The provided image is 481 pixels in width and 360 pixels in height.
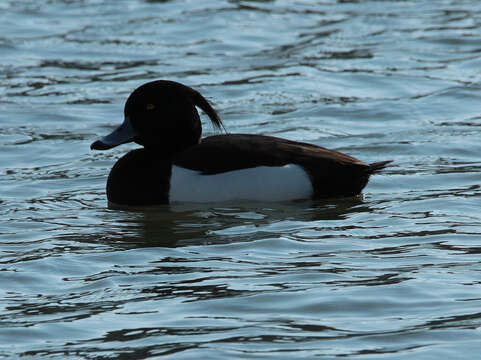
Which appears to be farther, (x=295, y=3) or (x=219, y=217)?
(x=295, y=3)

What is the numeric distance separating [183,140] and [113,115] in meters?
2.81

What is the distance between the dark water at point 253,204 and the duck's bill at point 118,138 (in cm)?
38

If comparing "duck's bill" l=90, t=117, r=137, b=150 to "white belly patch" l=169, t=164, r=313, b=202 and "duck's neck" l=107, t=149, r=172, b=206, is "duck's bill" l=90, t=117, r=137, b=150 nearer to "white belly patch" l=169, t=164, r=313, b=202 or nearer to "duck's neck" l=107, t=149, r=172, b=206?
"duck's neck" l=107, t=149, r=172, b=206

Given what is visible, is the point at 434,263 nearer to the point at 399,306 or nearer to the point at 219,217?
the point at 399,306

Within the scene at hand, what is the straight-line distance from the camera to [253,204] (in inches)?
Answer: 280

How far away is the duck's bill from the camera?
7367 mm

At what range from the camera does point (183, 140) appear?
7.40m

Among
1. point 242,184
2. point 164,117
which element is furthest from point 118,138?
point 242,184

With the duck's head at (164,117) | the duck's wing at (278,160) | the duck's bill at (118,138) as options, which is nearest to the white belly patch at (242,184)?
the duck's wing at (278,160)

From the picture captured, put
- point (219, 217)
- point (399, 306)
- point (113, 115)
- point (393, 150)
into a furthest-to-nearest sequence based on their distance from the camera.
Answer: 1. point (113, 115)
2. point (393, 150)
3. point (219, 217)
4. point (399, 306)

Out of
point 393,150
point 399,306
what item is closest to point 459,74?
point 393,150

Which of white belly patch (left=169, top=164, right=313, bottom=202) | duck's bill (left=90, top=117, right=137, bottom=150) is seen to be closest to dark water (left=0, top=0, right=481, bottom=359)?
white belly patch (left=169, top=164, right=313, bottom=202)

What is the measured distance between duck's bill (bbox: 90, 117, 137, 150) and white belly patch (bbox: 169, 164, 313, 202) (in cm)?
45

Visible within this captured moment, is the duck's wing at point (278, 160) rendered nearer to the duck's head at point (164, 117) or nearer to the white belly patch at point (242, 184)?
the white belly patch at point (242, 184)
